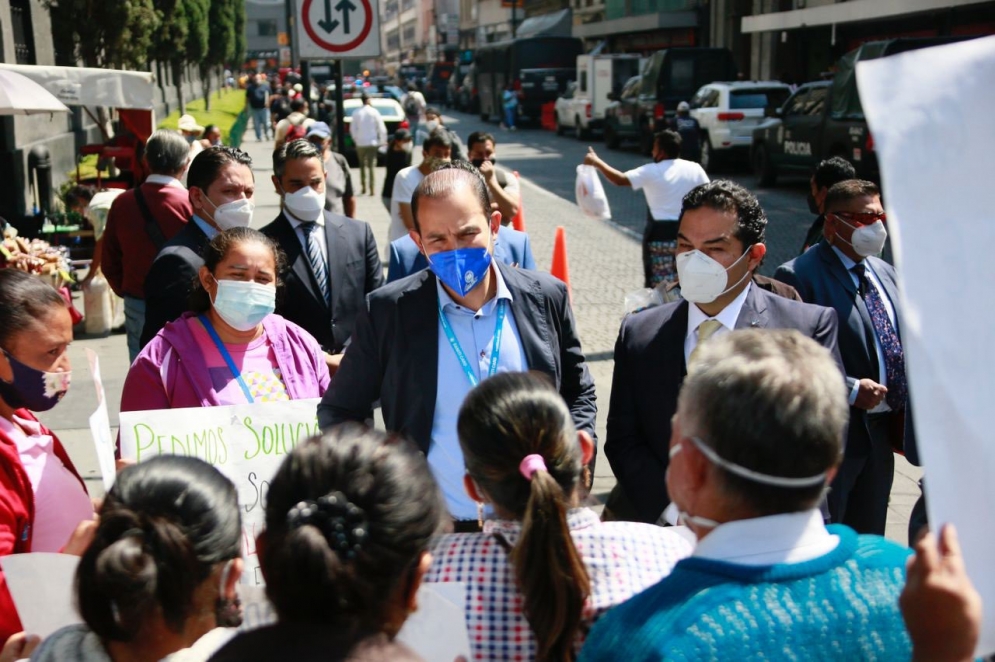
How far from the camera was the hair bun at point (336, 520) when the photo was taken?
165 centimetres

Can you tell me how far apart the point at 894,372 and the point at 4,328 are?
3013mm

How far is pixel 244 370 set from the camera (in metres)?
3.47

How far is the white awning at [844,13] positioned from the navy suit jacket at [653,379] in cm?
1941

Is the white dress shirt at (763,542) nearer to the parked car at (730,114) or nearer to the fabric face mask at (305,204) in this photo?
the fabric face mask at (305,204)

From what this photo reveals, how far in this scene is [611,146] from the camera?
29.3 meters

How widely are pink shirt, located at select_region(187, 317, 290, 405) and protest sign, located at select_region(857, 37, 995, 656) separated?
7.75ft

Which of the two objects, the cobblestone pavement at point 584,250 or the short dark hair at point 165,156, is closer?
the short dark hair at point 165,156

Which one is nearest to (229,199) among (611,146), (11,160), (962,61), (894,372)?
(894,372)

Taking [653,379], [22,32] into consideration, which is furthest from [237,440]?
[22,32]

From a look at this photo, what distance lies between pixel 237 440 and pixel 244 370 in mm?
402

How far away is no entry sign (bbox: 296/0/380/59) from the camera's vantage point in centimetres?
764

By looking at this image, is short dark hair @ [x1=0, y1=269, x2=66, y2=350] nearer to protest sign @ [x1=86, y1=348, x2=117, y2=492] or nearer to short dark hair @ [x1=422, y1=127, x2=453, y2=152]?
protest sign @ [x1=86, y1=348, x2=117, y2=492]

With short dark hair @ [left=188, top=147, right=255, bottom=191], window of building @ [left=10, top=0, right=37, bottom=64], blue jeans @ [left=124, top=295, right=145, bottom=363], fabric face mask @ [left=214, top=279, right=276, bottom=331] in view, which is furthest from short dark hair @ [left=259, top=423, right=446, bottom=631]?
window of building @ [left=10, top=0, right=37, bottom=64]

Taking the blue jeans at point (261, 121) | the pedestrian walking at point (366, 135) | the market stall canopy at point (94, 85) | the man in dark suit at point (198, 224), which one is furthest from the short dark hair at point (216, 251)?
the blue jeans at point (261, 121)
